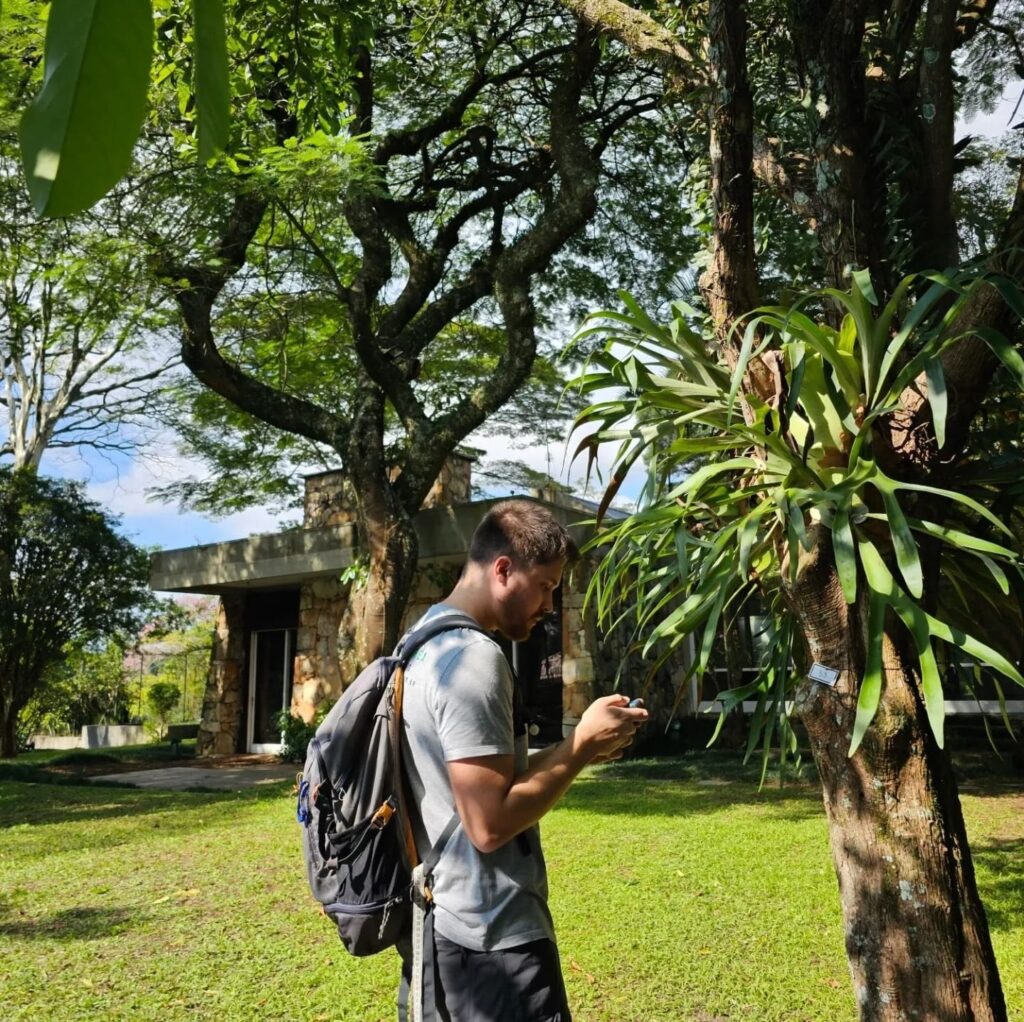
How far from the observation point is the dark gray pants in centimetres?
188

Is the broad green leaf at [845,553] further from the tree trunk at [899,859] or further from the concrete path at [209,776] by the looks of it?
the concrete path at [209,776]

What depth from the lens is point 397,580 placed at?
1032cm

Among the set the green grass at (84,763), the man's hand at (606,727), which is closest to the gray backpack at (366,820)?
the man's hand at (606,727)

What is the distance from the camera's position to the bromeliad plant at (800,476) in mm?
2568

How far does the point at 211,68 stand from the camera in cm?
48

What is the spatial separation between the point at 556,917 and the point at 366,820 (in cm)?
335

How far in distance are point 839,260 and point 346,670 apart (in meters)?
8.34

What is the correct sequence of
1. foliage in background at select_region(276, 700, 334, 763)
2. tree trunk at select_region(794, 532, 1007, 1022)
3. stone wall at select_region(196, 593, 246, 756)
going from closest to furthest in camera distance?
tree trunk at select_region(794, 532, 1007, 1022) < foliage in background at select_region(276, 700, 334, 763) < stone wall at select_region(196, 593, 246, 756)

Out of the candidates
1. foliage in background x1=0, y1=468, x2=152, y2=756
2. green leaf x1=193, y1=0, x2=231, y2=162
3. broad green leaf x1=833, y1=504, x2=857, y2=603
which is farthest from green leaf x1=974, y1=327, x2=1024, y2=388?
foliage in background x1=0, y1=468, x2=152, y2=756

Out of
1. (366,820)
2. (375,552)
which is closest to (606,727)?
(366,820)

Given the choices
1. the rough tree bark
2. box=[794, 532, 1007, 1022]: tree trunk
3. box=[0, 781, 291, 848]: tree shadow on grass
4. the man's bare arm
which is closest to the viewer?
the man's bare arm

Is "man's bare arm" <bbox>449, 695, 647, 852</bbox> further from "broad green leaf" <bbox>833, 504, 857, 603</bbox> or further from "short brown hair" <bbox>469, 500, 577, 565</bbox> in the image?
"broad green leaf" <bbox>833, 504, 857, 603</bbox>

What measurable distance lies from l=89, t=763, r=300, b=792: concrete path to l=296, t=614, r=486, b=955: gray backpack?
8797 mm

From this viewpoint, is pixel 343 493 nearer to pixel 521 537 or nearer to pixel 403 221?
pixel 403 221
